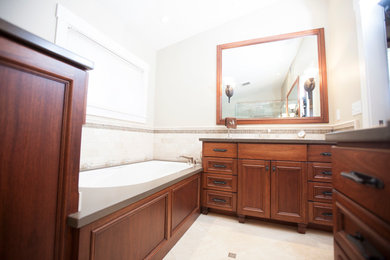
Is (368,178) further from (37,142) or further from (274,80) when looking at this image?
(274,80)

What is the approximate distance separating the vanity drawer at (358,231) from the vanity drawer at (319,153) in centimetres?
107

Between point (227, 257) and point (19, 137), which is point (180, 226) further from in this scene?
point (19, 137)

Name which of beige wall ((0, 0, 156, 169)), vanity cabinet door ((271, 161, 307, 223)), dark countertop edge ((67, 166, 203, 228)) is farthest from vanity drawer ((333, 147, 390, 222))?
beige wall ((0, 0, 156, 169))

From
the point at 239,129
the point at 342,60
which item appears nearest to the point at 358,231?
the point at 239,129

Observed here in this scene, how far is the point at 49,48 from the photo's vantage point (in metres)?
0.63

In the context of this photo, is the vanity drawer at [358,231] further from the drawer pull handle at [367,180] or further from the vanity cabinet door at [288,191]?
the vanity cabinet door at [288,191]

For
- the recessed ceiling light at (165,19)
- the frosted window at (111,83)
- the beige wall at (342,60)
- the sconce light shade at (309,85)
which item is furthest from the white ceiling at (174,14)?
the sconce light shade at (309,85)

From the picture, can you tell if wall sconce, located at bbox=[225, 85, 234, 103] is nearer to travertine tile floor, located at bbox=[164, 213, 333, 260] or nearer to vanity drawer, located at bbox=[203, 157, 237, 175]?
vanity drawer, located at bbox=[203, 157, 237, 175]

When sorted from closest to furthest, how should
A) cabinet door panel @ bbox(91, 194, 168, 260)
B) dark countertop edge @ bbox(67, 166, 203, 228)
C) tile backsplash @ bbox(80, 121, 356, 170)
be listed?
dark countertop edge @ bbox(67, 166, 203, 228) → cabinet door panel @ bbox(91, 194, 168, 260) → tile backsplash @ bbox(80, 121, 356, 170)

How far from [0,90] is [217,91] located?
2.32m

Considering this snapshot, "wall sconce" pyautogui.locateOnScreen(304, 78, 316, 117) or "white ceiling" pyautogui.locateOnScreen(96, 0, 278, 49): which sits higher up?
"white ceiling" pyautogui.locateOnScreen(96, 0, 278, 49)

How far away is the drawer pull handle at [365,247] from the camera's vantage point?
0.48 meters

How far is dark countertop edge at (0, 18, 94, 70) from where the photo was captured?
1.70ft

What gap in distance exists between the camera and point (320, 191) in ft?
5.47
